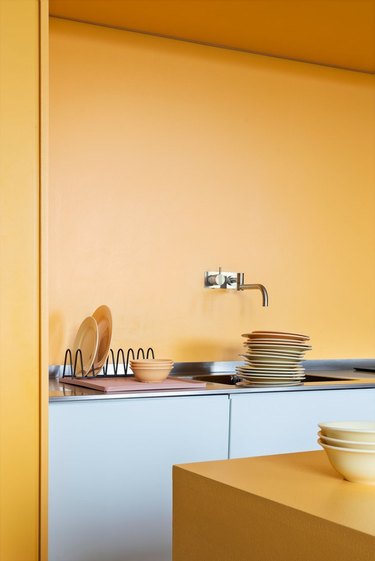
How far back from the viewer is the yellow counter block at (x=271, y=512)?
1.05m

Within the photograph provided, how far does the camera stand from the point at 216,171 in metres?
3.10

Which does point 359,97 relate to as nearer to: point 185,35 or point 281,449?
point 185,35

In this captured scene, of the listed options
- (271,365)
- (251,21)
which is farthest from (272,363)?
(251,21)

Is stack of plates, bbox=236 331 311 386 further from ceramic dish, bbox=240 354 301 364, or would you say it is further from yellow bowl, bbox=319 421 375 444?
yellow bowl, bbox=319 421 375 444

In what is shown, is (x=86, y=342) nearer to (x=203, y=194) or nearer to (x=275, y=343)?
(x=275, y=343)

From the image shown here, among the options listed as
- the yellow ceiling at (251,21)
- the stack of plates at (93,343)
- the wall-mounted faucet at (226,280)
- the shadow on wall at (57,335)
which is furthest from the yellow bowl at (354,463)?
the yellow ceiling at (251,21)

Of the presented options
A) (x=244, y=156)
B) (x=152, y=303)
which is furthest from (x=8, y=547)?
(x=244, y=156)

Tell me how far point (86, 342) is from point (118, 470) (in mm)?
593

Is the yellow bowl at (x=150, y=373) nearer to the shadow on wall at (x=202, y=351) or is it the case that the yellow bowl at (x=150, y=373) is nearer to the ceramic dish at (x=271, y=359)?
the ceramic dish at (x=271, y=359)

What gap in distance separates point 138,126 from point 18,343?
48.0 inches

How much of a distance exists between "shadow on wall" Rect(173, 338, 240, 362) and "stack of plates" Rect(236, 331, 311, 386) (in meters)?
0.41

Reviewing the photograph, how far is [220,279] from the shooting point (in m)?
3.04

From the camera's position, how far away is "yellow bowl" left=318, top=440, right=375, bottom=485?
4.07 feet

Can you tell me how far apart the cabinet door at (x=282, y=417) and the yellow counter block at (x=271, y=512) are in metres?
0.90
